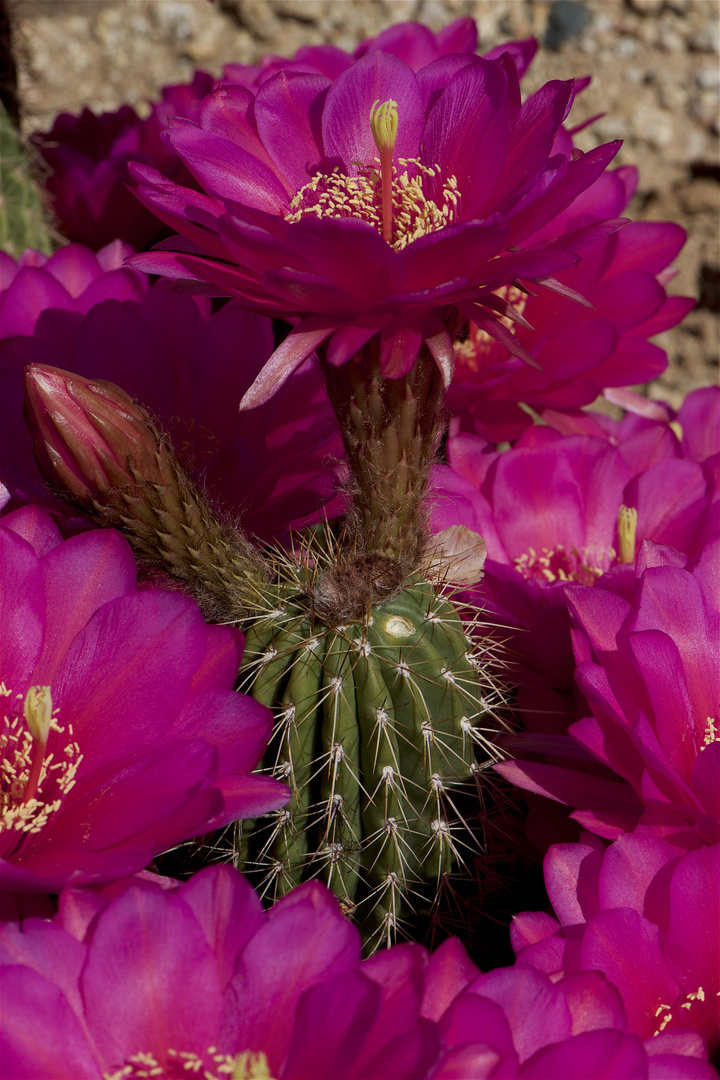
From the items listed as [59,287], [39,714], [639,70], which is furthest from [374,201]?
[639,70]

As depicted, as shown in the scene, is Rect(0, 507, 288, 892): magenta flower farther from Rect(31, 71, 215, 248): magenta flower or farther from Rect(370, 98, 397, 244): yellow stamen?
Rect(31, 71, 215, 248): magenta flower

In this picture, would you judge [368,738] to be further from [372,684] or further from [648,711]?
[648,711]

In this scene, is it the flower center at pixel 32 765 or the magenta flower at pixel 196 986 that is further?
the flower center at pixel 32 765

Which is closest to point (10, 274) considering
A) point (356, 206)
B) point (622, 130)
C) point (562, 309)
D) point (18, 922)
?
point (356, 206)

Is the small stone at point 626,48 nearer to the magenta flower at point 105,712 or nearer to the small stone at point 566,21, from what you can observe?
the small stone at point 566,21

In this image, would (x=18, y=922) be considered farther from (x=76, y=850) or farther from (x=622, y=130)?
(x=622, y=130)

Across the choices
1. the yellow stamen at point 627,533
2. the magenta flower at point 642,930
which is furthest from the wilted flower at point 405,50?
the magenta flower at point 642,930
